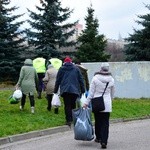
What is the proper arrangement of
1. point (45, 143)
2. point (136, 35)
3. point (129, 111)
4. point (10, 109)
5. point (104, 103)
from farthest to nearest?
point (136, 35), point (129, 111), point (10, 109), point (45, 143), point (104, 103)

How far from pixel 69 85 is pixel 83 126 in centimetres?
273

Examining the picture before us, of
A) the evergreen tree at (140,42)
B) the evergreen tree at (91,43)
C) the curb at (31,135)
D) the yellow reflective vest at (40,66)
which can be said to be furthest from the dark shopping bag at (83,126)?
the evergreen tree at (91,43)

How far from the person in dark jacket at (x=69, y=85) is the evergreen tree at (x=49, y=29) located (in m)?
20.1

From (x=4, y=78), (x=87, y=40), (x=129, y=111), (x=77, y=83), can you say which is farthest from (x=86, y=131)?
(x=87, y=40)

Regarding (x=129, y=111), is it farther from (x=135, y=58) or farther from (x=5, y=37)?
(x=5, y=37)

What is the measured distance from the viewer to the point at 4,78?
34219 mm

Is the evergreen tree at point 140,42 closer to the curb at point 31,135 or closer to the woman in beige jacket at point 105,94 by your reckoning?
the curb at point 31,135

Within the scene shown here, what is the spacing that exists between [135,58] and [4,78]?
953 centimetres

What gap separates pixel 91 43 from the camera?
38.4 meters

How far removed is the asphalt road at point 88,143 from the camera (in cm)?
1087

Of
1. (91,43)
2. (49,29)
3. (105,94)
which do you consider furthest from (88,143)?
(91,43)

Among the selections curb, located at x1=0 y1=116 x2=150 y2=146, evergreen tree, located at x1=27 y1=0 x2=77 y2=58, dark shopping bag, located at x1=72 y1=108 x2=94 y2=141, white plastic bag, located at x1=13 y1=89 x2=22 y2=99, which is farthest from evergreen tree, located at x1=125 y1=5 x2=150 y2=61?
dark shopping bag, located at x1=72 y1=108 x2=94 y2=141

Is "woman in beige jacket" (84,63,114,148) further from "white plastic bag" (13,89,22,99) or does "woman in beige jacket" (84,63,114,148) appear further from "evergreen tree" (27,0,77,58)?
"evergreen tree" (27,0,77,58)

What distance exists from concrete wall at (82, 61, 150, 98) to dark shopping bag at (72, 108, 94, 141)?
12656mm
